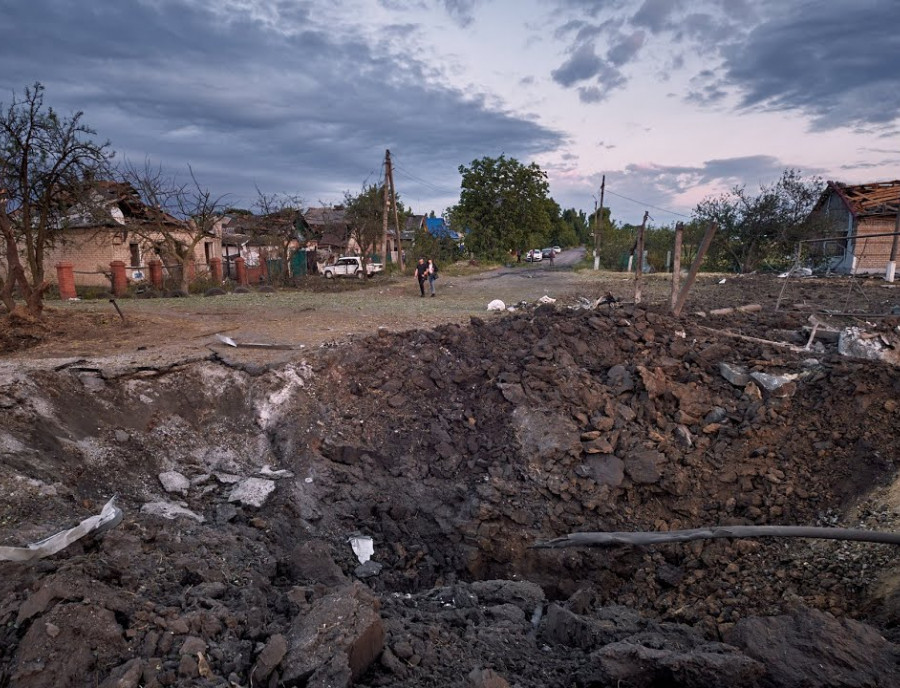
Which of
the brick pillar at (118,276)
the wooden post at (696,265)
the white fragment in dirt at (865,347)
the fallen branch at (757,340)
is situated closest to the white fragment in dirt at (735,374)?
the fallen branch at (757,340)

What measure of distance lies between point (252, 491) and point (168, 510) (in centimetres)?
77

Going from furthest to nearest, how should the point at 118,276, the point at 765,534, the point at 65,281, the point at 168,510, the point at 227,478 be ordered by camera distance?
the point at 118,276 < the point at 65,281 < the point at 227,478 < the point at 168,510 < the point at 765,534

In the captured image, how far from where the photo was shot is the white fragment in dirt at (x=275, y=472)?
546 cm

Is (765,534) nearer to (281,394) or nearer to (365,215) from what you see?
(281,394)

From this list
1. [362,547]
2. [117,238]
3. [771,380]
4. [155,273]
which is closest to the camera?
[362,547]

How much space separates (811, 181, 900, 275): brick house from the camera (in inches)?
844

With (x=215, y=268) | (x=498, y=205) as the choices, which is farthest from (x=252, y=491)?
(x=498, y=205)

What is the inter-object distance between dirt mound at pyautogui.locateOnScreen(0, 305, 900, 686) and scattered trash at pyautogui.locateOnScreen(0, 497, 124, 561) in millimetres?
89

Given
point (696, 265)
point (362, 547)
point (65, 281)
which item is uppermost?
point (696, 265)

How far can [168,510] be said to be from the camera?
446cm

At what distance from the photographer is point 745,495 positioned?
5219mm

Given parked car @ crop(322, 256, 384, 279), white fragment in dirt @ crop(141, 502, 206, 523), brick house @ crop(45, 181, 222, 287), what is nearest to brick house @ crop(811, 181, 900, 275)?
parked car @ crop(322, 256, 384, 279)

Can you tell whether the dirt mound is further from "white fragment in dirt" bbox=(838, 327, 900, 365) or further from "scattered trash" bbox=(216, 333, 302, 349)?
"white fragment in dirt" bbox=(838, 327, 900, 365)

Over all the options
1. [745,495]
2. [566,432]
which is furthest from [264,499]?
[745,495]
